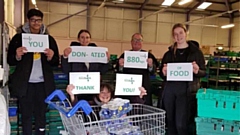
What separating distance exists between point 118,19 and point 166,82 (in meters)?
12.3

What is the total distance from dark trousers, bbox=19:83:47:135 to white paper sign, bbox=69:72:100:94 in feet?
2.37

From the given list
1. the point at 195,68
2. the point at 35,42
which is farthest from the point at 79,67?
the point at 195,68

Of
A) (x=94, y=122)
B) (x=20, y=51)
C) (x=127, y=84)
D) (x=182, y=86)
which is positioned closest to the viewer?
(x=94, y=122)

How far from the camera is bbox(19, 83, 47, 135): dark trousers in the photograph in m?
2.59

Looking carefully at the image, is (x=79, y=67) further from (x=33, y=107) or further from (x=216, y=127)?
(x=216, y=127)

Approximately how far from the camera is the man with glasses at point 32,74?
8.31 feet

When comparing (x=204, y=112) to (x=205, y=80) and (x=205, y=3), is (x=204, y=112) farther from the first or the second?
(x=205, y=3)

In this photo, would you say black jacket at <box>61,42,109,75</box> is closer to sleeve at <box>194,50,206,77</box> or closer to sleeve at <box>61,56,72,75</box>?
sleeve at <box>61,56,72,75</box>

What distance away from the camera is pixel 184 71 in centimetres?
248

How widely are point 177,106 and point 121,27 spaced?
12418 mm

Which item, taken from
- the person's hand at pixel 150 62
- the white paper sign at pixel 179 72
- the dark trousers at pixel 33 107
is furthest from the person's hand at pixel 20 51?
the white paper sign at pixel 179 72

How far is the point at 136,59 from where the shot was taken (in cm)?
282

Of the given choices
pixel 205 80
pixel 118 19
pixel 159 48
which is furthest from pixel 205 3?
pixel 205 80

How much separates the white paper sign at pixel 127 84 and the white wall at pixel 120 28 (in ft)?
39.4
